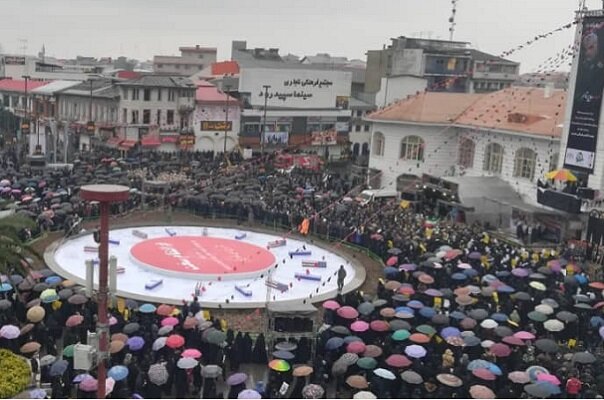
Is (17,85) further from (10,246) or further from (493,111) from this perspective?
(10,246)

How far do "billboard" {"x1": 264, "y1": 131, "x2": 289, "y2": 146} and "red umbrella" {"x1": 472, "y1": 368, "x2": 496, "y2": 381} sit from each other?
3760 cm

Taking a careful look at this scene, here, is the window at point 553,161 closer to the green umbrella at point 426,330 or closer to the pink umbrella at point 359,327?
the green umbrella at point 426,330

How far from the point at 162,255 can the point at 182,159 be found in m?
18.9

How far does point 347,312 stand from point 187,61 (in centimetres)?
6684

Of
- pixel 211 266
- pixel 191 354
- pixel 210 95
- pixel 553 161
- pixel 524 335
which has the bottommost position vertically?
pixel 211 266

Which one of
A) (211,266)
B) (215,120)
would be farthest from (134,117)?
(211,266)

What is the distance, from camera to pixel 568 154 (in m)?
30.8

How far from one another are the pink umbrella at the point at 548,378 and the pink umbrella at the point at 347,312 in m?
4.76

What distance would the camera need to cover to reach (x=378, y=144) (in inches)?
1644

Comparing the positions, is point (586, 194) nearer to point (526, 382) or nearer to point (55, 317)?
point (526, 382)

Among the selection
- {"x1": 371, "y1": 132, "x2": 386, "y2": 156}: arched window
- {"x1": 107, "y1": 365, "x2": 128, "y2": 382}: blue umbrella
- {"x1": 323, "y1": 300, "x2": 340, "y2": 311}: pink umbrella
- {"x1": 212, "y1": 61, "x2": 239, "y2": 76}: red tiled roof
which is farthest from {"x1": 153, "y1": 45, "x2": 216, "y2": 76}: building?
{"x1": 107, "y1": 365, "x2": 128, "y2": 382}: blue umbrella

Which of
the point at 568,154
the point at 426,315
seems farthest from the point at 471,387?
the point at 568,154

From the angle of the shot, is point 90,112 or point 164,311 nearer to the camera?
point 164,311

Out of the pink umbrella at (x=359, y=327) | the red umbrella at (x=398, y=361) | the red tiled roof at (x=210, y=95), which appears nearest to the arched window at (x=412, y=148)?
the red tiled roof at (x=210, y=95)
